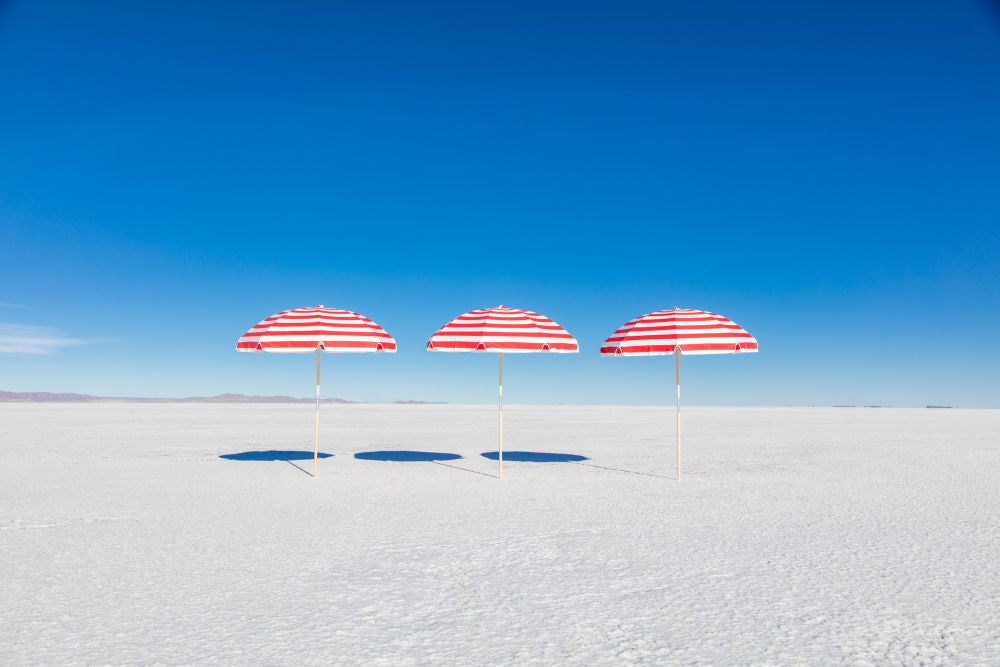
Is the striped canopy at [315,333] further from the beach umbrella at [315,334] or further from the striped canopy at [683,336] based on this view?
the striped canopy at [683,336]

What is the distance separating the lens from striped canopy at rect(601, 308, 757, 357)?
928cm

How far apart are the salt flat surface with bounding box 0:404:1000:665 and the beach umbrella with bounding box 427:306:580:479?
1.85 meters

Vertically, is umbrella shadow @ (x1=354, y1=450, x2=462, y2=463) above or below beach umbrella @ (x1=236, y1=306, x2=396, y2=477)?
below

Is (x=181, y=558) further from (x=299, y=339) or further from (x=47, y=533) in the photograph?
(x=299, y=339)

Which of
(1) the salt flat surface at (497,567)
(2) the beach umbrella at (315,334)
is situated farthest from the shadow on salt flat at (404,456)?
Answer: (2) the beach umbrella at (315,334)

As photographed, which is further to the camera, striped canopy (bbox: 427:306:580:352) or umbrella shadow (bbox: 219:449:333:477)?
umbrella shadow (bbox: 219:449:333:477)

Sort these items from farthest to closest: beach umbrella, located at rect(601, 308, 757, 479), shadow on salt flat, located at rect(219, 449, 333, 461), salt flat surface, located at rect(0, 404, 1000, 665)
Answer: shadow on salt flat, located at rect(219, 449, 333, 461) < beach umbrella, located at rect(601, 308, 757, 479) < salt flat surface, located at rect(0, 404, 1000, 665)

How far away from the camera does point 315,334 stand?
9.49 m

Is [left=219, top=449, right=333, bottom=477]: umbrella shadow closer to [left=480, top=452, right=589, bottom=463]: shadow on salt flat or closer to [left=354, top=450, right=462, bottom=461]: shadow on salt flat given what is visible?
[left=354, top=450, right=462, bottom=461]: shadow on salt flat

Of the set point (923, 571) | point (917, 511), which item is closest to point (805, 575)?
point (923, 571)

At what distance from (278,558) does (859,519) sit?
552 cm

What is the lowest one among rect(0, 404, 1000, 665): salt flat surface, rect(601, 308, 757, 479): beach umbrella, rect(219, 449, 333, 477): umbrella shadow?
rect(0, 404, 1000, 665): salt flat surface

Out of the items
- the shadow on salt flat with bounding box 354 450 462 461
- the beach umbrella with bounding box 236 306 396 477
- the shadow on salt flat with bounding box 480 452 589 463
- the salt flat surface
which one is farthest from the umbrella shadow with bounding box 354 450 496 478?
the beach umbrella with bounding box 236 306 396 477

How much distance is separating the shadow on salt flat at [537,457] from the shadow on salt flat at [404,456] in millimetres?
747
